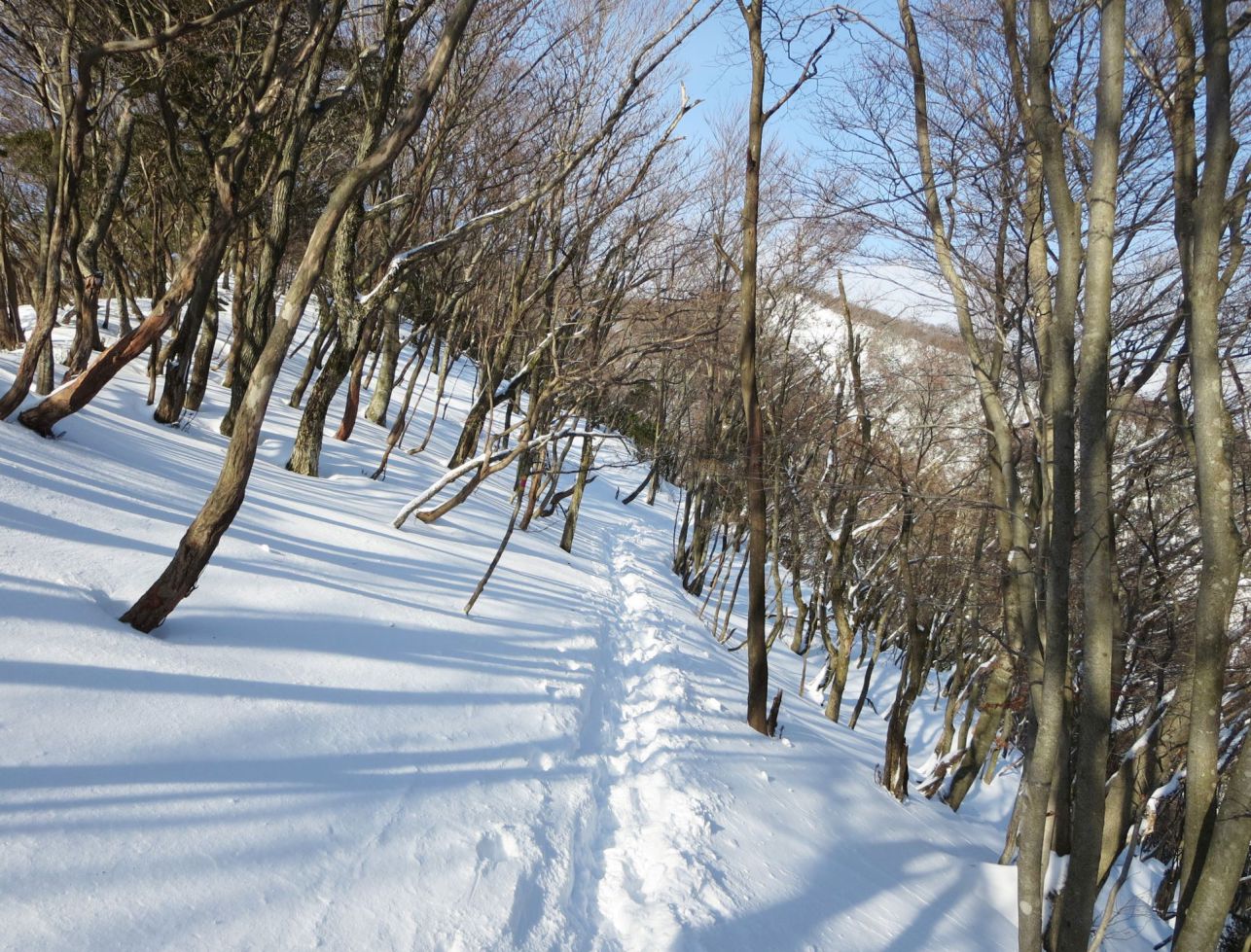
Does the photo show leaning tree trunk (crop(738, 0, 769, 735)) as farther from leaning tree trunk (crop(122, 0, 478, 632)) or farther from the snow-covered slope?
leaning tree trunk (crop(122, 0, 478, 632))

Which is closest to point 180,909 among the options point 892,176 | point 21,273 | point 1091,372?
point 1091,372

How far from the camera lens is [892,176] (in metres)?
5.61

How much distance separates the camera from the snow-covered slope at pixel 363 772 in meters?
2.19

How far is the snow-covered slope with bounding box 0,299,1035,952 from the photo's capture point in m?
2.19

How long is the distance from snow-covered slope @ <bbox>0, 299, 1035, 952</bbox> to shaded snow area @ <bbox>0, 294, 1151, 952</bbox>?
0.01 meters

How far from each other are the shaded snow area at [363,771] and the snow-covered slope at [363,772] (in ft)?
0.05

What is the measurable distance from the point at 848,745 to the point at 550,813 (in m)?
4.93

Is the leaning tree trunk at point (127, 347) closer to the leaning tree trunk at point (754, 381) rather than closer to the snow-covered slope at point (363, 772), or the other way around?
the snow-covered slope at point (363, 772)

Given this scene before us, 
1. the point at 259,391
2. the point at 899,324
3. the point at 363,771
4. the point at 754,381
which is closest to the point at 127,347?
the point at 259,391

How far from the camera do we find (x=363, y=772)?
3041mm

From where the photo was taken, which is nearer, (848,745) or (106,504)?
(106,504)

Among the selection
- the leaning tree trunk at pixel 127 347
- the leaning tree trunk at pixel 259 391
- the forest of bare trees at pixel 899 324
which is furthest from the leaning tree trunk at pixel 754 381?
the leaning tree trunk at pixel 127 347

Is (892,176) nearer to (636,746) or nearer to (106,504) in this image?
(636,746)

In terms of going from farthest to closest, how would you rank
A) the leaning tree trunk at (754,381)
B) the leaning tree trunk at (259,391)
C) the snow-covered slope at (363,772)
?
1. the leaning tree trunk at (754,381)
2. the leaning tree trunk at (259,391)
3. the snow-covered slope at (363,772)
